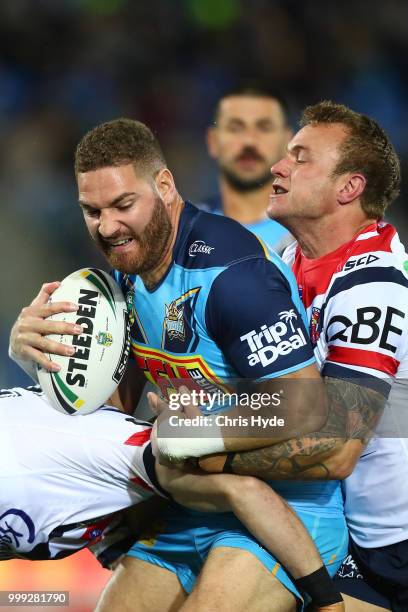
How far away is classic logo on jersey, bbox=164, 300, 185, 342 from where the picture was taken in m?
3.04

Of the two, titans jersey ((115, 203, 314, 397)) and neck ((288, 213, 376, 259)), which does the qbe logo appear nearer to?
titans jersey ((115, 203, 314, 397))

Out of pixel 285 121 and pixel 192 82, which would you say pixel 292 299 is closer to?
pixel 285 121

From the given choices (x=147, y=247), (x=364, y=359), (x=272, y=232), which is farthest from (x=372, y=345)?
(x=272, y=232)

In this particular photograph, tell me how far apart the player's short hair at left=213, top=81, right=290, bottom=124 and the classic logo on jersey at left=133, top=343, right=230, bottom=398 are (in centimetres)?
316

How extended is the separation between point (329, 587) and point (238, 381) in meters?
0.74

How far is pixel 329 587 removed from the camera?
286cm

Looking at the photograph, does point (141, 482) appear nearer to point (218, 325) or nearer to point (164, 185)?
point (218, 325)

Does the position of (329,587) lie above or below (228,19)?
below

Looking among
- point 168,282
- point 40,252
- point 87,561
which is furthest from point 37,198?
point 168,282

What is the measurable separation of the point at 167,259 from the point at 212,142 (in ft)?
10.8

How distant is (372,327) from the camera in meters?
2.93

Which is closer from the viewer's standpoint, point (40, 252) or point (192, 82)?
point (40, 252)

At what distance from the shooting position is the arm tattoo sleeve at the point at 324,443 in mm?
2846

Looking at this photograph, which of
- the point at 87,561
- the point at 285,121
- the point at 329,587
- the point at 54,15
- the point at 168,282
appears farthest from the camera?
the point at 54,15
